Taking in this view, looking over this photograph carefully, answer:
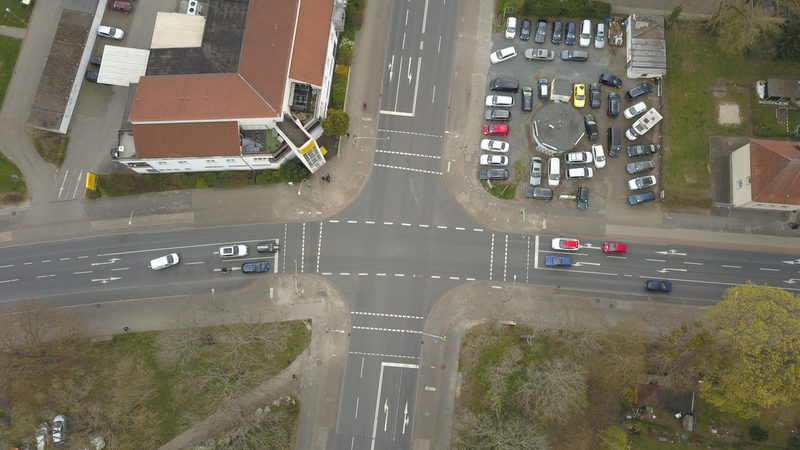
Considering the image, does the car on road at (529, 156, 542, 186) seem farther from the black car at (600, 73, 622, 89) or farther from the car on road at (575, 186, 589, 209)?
the black car at (600, 73, 622, 89)

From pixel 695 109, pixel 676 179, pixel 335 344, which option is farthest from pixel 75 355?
pixel 695 109

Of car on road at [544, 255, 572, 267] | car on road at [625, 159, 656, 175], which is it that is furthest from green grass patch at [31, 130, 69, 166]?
car on road at [625, 159, 656, 175]

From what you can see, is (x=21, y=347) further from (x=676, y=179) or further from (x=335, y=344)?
(x=676, y=179)

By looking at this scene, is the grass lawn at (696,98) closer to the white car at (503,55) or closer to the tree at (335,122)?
the white car at (503,55)

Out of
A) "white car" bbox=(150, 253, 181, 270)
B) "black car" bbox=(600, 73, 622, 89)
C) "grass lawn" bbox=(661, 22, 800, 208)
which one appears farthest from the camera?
"black car" bbox=(600, 73, 622, 89)

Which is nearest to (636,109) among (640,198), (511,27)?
(640,198)

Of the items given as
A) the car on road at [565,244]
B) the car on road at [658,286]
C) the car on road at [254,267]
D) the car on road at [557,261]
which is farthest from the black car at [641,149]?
the car on road at [254,267]

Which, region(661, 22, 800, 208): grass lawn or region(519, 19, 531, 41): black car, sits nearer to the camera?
region(661, 22, 800, 208): grass lawn
